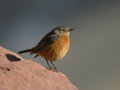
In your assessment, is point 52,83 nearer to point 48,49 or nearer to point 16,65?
point 16,65

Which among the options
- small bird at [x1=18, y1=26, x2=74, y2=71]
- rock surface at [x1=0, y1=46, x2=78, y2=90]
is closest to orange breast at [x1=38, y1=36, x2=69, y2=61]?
small bird at [x1=18, y1=26, x2=74, y2=71]

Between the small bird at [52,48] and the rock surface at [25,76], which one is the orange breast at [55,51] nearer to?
the small bird at [52,48]

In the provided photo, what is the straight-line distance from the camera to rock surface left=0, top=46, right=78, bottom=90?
597 cm

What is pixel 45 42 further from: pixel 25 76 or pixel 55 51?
pixel 25 76

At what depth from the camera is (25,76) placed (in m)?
6.23

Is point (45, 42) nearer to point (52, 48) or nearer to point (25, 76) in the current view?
point (52, 48)

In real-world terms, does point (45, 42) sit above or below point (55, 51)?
above

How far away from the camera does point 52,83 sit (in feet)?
21.4

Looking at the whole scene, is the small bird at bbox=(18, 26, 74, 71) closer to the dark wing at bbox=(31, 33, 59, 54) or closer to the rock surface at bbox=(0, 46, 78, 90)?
the dark wing at bbox=(31, 33, 59, 54)

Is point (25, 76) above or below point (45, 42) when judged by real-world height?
below

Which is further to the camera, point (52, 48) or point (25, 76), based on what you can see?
point (52, 48)

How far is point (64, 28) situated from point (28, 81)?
2420 mm

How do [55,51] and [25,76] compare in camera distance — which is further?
[55,51]

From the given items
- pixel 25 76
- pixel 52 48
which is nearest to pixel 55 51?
pixel 52 48
